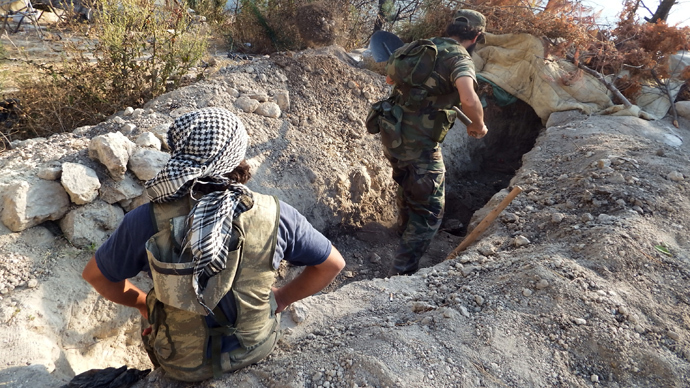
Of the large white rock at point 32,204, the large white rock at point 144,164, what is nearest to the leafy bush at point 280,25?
the large white rock at point 144,164

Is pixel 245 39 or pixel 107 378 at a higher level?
pixel 245 39

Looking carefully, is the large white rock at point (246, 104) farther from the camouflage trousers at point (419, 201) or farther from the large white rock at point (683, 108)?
the large white rock at point (683, 108)

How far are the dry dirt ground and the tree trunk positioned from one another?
3008 millimetres

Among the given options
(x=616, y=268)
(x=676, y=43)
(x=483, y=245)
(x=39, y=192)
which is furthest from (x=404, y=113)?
(x=676, y=43)

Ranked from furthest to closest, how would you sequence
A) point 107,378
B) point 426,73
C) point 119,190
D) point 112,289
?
point 426,73
point 119,190
point 107,378
point 112,289

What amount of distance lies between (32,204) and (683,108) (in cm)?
603

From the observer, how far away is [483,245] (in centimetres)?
282

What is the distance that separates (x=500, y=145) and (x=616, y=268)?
3430 mm

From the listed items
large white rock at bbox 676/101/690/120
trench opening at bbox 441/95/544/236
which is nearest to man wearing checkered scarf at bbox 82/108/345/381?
trench opening at bbox 441/95/544/236

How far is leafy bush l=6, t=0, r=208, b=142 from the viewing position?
3.38m

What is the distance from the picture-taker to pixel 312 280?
173cm

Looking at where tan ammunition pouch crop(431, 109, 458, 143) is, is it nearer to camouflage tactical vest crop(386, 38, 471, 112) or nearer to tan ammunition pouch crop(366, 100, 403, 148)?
camouflage tactical vest crop(386, 38, 471, 112)

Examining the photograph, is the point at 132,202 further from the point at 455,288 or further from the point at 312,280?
the point at 455,288

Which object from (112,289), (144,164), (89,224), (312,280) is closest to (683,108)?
(312,280)
